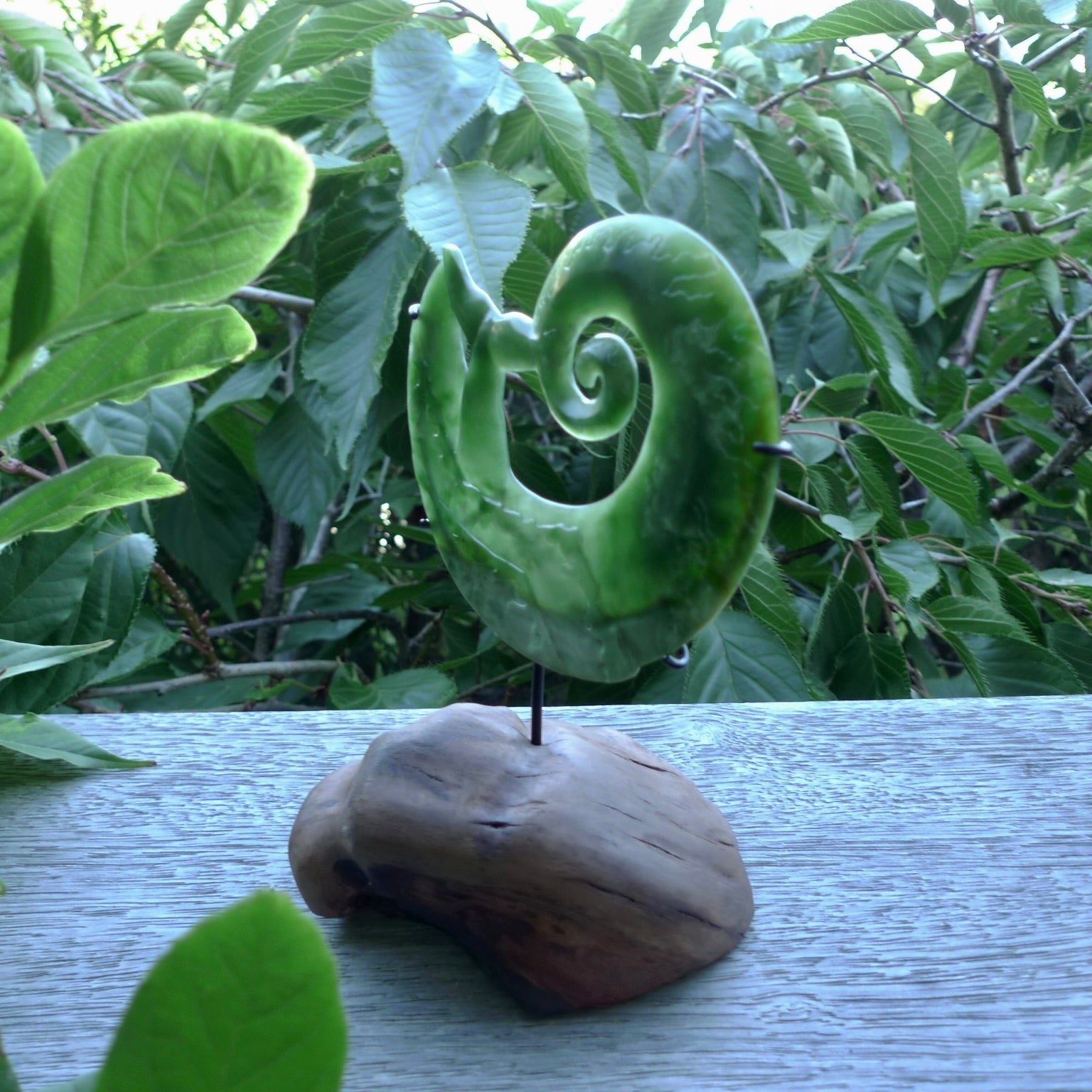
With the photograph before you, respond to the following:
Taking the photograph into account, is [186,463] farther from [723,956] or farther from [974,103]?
[974,103]

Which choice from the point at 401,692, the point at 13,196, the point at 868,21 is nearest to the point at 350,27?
the point at 868,21

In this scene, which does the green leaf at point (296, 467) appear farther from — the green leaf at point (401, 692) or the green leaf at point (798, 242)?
the green leaf at point (798, 242)

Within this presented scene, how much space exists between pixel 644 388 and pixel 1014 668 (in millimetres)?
365

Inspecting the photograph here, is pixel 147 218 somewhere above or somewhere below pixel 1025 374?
above

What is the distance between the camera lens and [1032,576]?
0.83 meters

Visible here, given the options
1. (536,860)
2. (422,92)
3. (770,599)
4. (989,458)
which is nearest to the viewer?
(536,860)

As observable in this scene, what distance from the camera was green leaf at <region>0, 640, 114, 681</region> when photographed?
57cm

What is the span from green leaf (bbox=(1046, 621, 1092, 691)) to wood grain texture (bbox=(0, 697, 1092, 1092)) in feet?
0.76

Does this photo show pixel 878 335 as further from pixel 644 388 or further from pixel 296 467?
pixel 296 467

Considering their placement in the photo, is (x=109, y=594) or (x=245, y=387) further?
(x=245, y=387)

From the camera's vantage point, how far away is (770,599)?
31.0 inches

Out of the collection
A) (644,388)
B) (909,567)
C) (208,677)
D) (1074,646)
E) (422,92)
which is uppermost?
(422,92)

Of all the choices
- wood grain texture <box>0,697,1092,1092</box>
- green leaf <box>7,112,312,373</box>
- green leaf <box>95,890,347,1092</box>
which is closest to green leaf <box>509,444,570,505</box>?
wood grain texture <box>0,697,1092,1092</box>

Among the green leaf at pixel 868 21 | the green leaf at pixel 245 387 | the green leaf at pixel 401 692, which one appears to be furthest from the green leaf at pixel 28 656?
the green leaf at pixel 868 21
